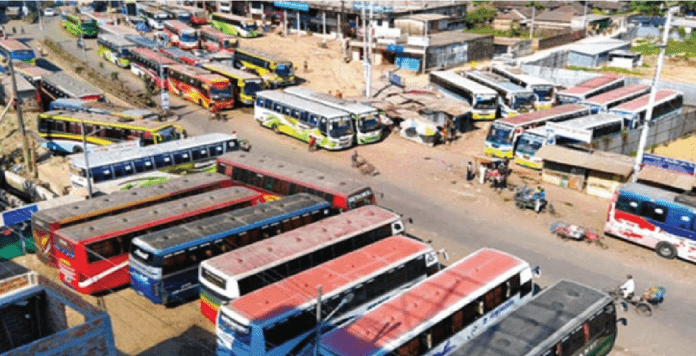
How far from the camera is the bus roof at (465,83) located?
1804 inches

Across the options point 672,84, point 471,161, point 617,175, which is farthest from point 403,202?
point 672,84

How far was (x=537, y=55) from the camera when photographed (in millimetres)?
68312

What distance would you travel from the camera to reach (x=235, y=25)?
78688mm

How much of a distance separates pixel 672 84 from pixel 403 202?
32.3 m

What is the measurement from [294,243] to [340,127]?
17.5m

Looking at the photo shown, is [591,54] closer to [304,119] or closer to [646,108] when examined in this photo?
[646,108]

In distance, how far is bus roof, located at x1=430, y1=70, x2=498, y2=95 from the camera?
45.8 meters

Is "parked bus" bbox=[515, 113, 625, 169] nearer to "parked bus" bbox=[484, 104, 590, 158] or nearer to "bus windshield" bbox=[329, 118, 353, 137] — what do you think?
"parked bus" bbox=[484, 104, 590, 158]

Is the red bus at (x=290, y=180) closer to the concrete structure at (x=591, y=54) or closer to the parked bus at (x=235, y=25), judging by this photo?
the concrete structure at (x=591, y=54)

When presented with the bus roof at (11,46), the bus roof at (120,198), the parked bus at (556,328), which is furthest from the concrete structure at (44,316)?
the bus roof at (11,46)

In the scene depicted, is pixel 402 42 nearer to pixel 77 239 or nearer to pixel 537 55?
pixel 537 55

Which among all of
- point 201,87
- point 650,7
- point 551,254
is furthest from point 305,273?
point 650,7

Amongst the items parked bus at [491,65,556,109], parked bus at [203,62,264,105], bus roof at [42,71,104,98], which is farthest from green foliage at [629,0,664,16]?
bus roof at [42,71,104,98]

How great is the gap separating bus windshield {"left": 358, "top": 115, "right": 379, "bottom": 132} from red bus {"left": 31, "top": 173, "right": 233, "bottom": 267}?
41.7 feet
